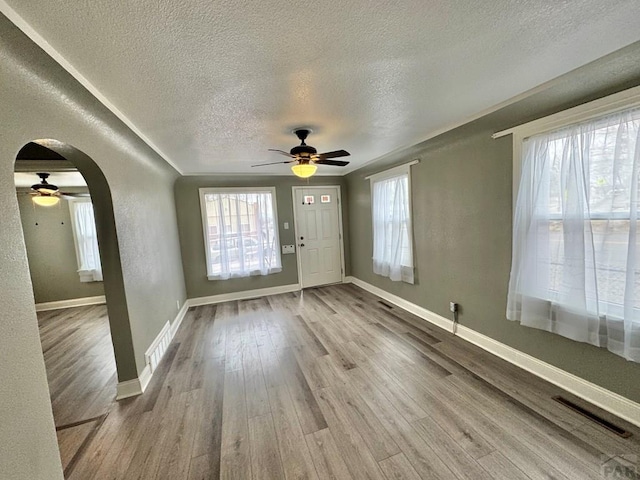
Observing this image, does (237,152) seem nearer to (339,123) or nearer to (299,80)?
(339,123)

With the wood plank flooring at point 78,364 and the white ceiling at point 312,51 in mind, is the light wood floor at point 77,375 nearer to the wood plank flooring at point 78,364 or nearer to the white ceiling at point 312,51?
the wood plank flooring at point 78,364

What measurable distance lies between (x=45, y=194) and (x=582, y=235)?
6608 millimetres

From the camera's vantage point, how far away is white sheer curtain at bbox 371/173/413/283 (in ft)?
12.4

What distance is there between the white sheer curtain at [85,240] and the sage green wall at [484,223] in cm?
558


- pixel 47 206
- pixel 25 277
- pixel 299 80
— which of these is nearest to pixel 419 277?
pixel 299 80

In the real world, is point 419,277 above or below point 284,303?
above

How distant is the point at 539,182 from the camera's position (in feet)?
6.96

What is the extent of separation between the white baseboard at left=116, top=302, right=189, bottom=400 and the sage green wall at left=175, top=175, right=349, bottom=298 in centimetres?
133

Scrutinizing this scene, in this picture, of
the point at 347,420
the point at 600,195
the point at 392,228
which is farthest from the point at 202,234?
the point at 600,195

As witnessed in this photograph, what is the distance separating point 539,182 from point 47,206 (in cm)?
730

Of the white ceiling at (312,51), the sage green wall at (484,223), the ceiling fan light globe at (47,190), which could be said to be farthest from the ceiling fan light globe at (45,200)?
the sage green wall at (484,223)

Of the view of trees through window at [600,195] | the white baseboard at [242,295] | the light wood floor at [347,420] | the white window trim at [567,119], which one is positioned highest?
the white window trim at [567,119]

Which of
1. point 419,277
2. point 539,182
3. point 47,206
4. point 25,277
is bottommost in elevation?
point 419,277

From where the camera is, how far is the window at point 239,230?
15.4 feet
